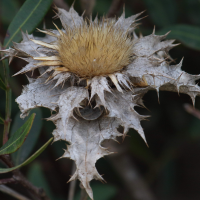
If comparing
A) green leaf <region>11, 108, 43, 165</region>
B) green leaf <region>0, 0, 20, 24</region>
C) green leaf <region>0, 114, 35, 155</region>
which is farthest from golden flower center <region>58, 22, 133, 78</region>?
green leaf <region>0, 0, 20, 24</region>

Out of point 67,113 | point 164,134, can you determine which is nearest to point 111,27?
point 67,113

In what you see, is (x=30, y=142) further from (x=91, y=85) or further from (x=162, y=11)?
(x=162, y=11)

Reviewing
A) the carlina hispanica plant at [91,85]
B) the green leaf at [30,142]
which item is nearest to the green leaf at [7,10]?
the green leaf at [30,142]

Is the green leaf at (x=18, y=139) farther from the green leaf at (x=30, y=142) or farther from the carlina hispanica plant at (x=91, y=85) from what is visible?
the green leaf at (x=30, y=142)

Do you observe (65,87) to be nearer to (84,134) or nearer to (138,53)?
(84,134)

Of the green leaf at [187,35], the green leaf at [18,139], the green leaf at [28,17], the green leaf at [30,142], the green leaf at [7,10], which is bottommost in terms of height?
the green leaf at [30,142]

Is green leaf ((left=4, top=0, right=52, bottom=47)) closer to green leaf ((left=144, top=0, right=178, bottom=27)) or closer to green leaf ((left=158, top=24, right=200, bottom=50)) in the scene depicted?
green leaf ((left=158, top=24, right=200, bottom=50))
